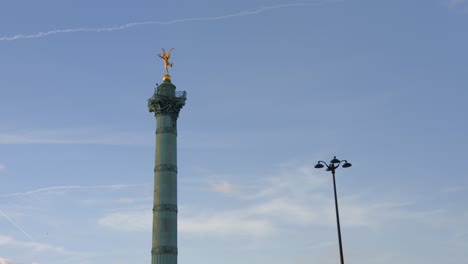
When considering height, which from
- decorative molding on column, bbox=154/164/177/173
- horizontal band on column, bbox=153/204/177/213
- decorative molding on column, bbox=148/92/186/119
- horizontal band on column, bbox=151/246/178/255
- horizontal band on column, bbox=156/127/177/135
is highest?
decorative molding on column, bbox=148/92/186/119

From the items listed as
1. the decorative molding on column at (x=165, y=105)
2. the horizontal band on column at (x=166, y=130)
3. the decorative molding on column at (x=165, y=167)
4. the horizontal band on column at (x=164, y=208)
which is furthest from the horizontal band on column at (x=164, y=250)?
the decorative molding on column at (x=165, y=105)

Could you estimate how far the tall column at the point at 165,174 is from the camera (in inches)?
2344

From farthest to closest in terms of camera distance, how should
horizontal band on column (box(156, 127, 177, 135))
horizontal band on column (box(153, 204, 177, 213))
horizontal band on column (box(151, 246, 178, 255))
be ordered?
horizontal band on column (box(156, 127, 177, 135))
horizontal band on column (box(153, 204, 177, 213))
horizontal band on column (box(151, 246, 178, 255))

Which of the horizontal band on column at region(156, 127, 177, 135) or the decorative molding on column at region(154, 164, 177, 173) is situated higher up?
the horizontal band on column at region(156, 127, 177, 135)

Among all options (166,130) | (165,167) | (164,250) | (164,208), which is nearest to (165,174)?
(165,167)

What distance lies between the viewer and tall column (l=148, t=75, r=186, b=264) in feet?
195

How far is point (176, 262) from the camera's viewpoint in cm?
5975

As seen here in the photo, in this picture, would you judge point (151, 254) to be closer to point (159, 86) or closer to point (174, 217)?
point (174, 217)

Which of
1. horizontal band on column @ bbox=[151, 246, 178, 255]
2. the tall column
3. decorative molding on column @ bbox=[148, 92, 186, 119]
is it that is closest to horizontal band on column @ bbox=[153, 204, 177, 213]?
the tall column

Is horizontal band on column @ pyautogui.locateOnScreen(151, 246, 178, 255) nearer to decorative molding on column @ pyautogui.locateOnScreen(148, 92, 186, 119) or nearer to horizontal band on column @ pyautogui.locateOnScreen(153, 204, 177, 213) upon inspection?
horizontal band on column @ pyautogui.locateOnScreen(153, 204, 177, 213)

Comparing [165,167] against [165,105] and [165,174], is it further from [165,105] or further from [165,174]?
[165,105]

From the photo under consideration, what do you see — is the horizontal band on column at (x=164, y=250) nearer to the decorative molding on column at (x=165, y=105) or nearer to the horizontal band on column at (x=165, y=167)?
the horizontal band on column at (x=165, y=167)

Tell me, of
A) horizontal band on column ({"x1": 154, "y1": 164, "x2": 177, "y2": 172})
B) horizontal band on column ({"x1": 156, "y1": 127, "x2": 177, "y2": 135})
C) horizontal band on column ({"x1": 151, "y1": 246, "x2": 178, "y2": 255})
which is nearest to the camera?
horizontal band on column ({"x1": 151, "y1": 246, "x2": 178, "y2": 255})

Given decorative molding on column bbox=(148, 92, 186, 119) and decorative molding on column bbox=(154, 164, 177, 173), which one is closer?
decorative molding on column bbox=(154, 164, 177, 173)
